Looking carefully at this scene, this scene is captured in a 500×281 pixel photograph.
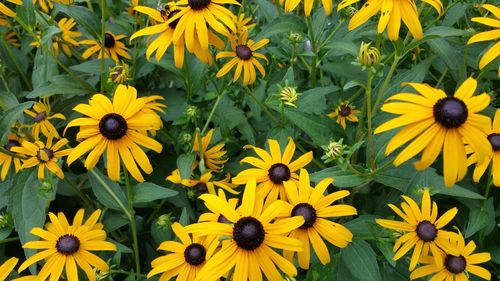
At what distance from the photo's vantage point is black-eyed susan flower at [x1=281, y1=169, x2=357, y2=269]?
1381mm

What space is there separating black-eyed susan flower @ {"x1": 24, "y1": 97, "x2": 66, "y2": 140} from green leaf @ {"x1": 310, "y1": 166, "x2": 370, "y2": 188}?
979mm

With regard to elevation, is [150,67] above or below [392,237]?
above

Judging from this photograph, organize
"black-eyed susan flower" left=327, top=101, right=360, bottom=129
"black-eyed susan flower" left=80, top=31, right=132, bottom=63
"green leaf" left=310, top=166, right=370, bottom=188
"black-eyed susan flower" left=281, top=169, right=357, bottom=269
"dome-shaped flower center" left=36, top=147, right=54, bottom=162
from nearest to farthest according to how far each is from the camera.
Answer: "black-eyed susan flower" left=281, top=169, right=357, bottom=269
"green leaf" left=310, top=166, right=370, bottom=188
"dome-shaped flower center" left=36, top=147, right=54, bottom=162
"black-eyed susan flower" left=327, top=101, right=360, bottom=129
"black-eyed susan flower" left=80, top=31, right=132, bottom=63

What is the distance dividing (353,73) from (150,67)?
2.74ft

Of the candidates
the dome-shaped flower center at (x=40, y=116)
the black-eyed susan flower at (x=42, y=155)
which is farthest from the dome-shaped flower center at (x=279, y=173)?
the dome-shaped flower center at (x=40, y=116)

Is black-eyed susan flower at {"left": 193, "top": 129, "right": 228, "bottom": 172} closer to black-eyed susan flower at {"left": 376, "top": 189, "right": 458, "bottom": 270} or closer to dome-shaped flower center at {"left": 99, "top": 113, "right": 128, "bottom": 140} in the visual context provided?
dome-shaped flower center at {"left": 99, "top": 113, "right": 128, "bottom": 140}

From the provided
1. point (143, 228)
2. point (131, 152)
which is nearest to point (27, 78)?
point (143, 228)

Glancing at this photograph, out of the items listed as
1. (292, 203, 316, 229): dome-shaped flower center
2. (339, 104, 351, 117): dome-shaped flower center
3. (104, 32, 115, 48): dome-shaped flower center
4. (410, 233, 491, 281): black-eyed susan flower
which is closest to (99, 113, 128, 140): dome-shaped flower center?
(292, 203, 316, 229): dome-shaped flower center

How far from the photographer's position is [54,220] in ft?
5.32

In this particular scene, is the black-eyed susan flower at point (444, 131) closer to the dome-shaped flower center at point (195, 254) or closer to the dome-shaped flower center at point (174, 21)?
the dome-shaped flower center at point (195, 254)

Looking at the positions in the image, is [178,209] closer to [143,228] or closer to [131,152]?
[143,228]

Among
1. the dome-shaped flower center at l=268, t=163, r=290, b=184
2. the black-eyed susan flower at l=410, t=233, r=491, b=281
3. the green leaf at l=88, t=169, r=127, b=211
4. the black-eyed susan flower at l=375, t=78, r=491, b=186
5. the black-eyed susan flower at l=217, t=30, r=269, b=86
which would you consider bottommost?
the black-eyed susan flower at l=410, t=233, r=491, b=281

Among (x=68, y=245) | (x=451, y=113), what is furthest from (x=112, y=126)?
(x=451, y=113)

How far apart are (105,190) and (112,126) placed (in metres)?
0.35
